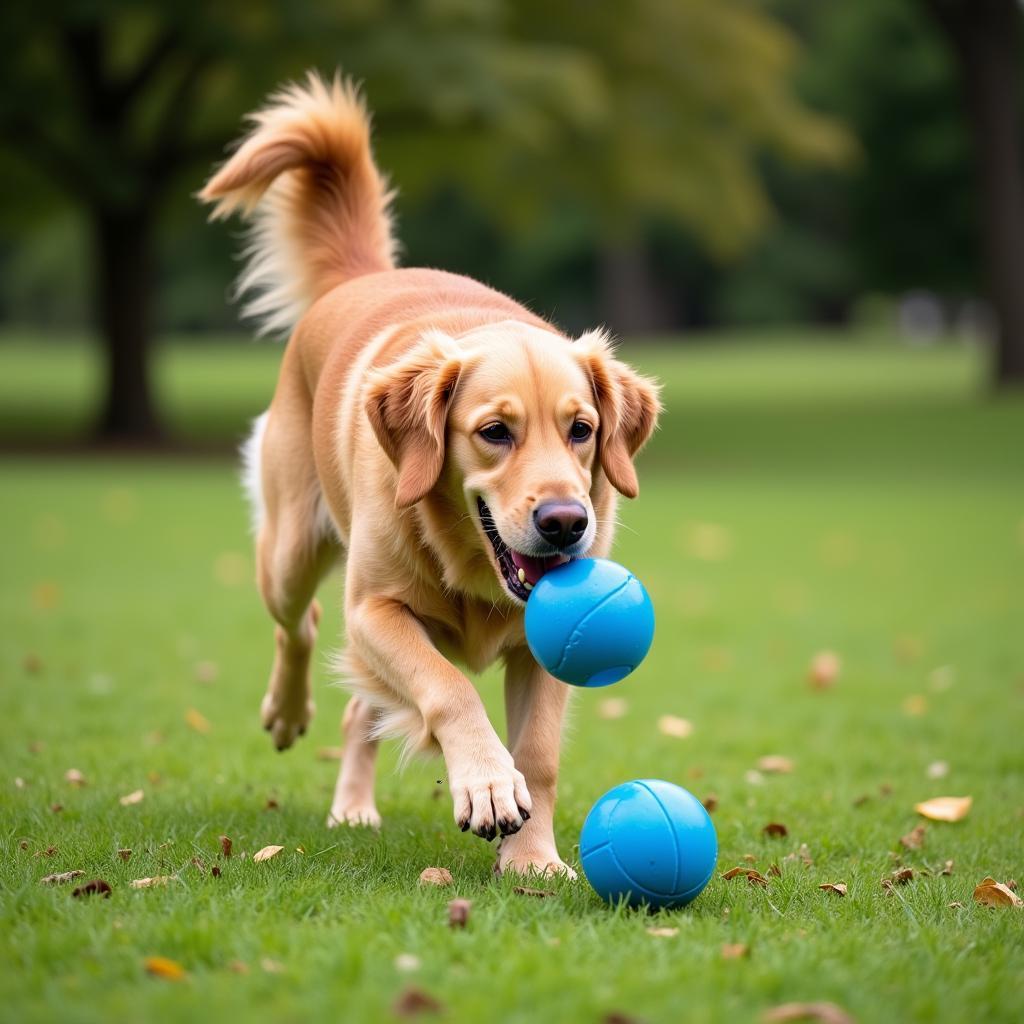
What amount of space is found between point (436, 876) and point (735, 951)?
1125 mm

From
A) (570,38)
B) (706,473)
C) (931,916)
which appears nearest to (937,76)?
(570,38)

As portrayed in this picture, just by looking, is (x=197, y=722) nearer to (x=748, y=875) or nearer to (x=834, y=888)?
(x=748, y=875)

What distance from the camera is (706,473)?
21.2m

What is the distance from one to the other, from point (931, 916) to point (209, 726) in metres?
4.00

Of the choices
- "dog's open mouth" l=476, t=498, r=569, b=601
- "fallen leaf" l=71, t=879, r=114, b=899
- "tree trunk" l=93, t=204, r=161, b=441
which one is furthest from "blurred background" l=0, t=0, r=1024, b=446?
"fallen leaf" l=71, t=879, r=114, b=899

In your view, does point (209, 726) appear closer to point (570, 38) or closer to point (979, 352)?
point (570, 38)

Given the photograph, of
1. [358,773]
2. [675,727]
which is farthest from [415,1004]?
[675,727]

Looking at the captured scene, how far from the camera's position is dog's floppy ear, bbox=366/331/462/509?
455 cm

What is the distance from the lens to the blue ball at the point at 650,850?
13.2 feet

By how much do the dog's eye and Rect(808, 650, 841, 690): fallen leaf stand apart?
4.40 metres

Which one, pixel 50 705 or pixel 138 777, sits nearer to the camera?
pixel 138 777

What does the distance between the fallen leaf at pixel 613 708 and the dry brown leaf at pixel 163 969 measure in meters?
4.61

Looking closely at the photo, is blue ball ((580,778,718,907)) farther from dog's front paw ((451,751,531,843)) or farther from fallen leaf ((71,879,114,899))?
fallen leaf ((71,879,114,899))

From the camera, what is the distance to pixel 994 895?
4320mm
